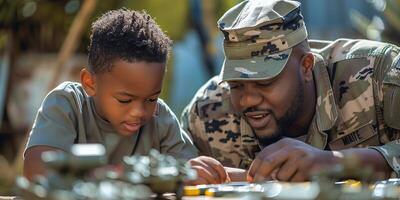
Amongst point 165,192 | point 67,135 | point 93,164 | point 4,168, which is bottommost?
point 4,168

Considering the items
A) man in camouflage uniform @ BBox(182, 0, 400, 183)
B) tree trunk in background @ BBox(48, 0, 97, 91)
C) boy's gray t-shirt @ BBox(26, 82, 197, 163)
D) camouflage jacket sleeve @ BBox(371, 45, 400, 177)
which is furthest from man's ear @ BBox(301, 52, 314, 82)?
tree trunk in background @ BBox(48, 0, 97, 91)

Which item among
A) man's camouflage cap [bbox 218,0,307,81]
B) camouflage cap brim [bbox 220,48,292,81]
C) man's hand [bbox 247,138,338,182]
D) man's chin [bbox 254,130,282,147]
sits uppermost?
man's camouflage cap [bbox 218,0,307,81]

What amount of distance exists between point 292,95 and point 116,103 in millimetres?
766

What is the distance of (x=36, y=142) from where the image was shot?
3.33m

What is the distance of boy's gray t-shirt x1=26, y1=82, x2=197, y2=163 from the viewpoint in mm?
3357

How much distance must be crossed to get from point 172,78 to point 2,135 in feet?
4.95

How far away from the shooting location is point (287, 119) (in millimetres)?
3777

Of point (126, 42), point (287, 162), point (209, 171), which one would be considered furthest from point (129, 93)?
point (287, 162)

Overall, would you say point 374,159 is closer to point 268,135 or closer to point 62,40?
point 268,135

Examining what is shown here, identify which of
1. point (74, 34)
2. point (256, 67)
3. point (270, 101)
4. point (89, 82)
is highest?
point (89, 82)

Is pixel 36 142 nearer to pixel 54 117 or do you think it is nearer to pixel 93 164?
pixel 54 117

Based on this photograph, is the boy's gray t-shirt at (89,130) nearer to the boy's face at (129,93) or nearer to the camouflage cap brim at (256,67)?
the boy's face at (129,93)

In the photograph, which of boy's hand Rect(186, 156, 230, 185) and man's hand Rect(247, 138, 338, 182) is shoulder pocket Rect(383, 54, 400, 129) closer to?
man's hand Rect(247, 138, 338, 182)

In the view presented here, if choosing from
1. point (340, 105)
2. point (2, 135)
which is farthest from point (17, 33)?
point (340, 105)
